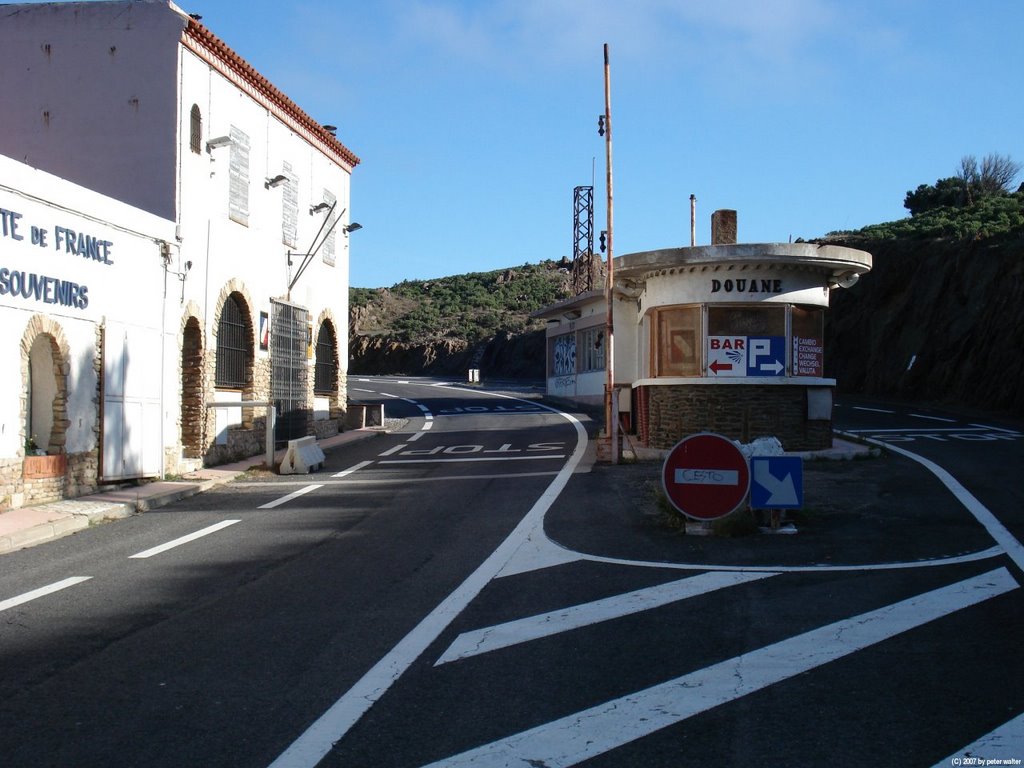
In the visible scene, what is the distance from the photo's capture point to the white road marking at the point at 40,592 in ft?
28.0

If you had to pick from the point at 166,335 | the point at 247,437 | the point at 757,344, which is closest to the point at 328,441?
the point at 247,437

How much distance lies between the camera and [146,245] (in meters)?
17.7

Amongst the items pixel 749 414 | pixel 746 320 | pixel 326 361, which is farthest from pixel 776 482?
pixel 326 361

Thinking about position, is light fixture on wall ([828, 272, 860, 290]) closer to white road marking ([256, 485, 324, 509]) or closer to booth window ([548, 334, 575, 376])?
white road marking ([256, 485, 324, 509])

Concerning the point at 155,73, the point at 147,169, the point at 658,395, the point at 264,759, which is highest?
the point at 155,73

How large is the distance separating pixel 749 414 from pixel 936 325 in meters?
24.5

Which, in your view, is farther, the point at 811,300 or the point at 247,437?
the point at 247,437

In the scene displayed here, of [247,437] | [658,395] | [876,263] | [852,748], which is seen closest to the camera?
[852,748]

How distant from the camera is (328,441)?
26.6m

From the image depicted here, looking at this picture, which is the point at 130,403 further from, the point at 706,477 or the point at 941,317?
the point at 941,317

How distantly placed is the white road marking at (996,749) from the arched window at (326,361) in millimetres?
24279

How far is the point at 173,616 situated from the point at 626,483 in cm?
880

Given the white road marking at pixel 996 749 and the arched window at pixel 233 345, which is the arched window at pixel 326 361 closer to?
the arched window at pixel 233 345

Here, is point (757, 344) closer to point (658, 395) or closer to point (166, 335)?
point (658, 395)
